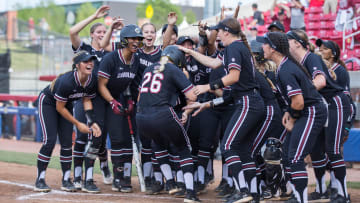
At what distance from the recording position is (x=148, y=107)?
6.47m

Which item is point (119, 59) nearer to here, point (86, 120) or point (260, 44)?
point (86, 120)

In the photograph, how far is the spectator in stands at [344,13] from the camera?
49.0 feet

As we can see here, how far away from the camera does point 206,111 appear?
7539mm

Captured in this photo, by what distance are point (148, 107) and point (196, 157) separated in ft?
5.42

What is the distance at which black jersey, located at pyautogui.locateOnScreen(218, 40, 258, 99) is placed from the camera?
6203 mm

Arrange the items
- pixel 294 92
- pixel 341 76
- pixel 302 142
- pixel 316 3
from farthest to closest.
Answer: pixel 316 3, pixel 341 76, pixel 302 142, pixel 294 92

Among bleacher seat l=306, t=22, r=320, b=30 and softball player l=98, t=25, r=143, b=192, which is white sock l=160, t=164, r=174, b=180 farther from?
bleacher seat l=306, t=22, r=320, b=30

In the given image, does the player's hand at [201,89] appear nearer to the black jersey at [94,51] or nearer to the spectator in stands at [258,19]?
the black jersey at [94,51]

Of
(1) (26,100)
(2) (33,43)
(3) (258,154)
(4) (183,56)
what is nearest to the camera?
(4) (183,56)

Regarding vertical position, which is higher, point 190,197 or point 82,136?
point 82,136

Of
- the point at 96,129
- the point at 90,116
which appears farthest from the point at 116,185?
the point at 90,116

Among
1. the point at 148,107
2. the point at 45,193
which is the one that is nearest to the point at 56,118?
the point at 45,193

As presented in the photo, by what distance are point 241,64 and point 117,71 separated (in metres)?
1.95

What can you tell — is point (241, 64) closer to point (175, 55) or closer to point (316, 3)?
point (175, 55)
